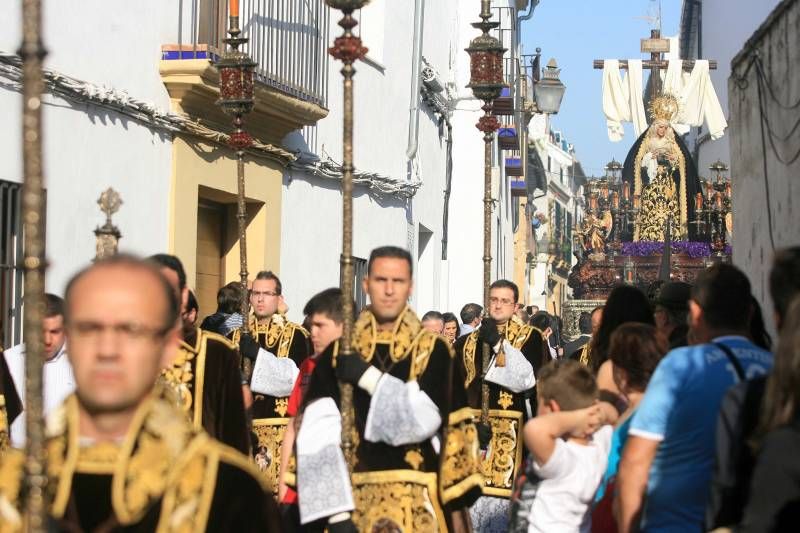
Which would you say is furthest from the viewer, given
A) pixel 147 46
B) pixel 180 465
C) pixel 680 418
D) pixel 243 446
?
pixel 147 46

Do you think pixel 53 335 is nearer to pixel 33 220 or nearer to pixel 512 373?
pixel 33 220

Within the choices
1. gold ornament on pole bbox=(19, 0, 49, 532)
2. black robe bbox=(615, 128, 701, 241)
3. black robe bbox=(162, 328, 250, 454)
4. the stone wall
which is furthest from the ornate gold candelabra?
gold ornament on pole bbox=(19, 0, 49, 532)

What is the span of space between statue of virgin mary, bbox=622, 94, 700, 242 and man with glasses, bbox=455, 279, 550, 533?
29447 millimetres

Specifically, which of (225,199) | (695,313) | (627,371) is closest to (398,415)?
(627,371)

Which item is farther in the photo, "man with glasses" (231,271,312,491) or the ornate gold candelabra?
the ornate gold candelabra

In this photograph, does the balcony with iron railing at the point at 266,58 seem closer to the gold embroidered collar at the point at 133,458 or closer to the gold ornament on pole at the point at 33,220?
the gold ornament on pole at the point at 33,220

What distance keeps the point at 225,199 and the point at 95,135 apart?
2954 millimetres

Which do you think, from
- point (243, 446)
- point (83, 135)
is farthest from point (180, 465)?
point (83, 135)

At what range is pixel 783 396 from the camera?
11.0ft

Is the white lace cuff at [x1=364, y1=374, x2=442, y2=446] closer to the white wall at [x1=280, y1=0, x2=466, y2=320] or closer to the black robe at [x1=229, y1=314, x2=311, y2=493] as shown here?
the black robe at [x1=229, y1=314, x2=311, y2=493]

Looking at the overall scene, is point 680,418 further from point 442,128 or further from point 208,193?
point 442,128

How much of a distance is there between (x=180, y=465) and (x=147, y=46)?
345 inches

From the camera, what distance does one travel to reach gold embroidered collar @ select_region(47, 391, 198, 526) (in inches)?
110

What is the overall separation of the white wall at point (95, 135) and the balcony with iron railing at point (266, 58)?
21cm
